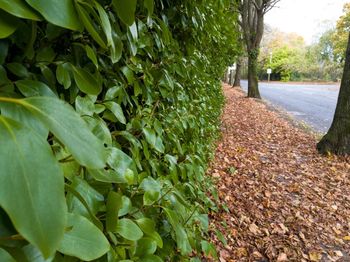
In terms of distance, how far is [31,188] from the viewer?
382mm

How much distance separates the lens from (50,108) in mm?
449

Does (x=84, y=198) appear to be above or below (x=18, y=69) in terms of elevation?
below

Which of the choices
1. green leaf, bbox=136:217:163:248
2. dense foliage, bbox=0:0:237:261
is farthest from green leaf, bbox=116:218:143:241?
green leaf, bbox=136:217:163:248

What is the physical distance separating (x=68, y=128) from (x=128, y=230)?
1.91 ft

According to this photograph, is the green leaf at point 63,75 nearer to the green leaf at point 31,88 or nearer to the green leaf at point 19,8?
the green leaf at point 31,88

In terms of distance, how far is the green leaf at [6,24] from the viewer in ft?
1.68

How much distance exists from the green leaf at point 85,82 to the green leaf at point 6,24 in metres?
0.36

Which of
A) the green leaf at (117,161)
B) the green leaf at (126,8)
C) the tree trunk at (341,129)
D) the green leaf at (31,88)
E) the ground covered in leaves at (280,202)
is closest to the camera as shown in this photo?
the green leaf at (126,8)

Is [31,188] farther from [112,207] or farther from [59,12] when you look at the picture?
[112,207]

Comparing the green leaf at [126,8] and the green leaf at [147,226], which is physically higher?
the green leaf at [126,8]

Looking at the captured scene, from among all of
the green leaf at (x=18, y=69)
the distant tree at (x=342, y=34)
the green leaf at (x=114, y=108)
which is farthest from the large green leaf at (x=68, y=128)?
the distant tree at (x=342, y=34)

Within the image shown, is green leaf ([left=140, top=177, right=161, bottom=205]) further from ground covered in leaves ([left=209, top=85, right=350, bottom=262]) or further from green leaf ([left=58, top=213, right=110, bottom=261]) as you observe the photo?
ground covered in leaves ([left=209, top=85, right=350, bottom=262])

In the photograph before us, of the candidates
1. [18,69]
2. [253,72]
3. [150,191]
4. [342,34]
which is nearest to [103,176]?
[18,69]

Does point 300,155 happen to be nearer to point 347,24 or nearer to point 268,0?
point 268,0
